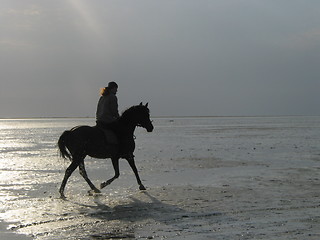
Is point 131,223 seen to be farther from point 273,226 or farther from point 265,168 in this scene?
point 265,168

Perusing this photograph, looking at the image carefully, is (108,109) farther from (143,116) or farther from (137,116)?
(143,116)

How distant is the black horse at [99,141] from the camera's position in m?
11.8

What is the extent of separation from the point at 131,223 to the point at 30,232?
175cm

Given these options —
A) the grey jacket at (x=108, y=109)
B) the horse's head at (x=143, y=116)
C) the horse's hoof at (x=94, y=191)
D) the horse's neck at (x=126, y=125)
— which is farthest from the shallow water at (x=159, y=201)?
the grey jacket at (x=108, y=109)

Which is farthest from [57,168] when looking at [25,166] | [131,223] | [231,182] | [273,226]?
[273,226]

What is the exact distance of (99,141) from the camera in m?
12.0

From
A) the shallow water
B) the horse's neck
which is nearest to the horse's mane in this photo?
the horse's neck

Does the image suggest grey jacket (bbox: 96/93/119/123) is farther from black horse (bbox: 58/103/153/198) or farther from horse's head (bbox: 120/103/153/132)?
horse's head (bbox: 120/103/153/132)

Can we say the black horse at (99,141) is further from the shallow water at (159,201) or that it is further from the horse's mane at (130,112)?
the shallow water at (159,201)

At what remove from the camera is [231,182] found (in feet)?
45.2

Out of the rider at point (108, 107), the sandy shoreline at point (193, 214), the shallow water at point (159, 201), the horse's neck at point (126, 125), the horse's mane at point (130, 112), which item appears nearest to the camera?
the sandy shoreline at point (193, 214)

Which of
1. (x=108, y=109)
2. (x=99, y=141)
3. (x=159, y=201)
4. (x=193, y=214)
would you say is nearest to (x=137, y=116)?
(x=108, y=109)

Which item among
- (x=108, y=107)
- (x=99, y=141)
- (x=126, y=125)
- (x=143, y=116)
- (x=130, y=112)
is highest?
(x=108, y=107)

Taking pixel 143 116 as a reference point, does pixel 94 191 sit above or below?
below
